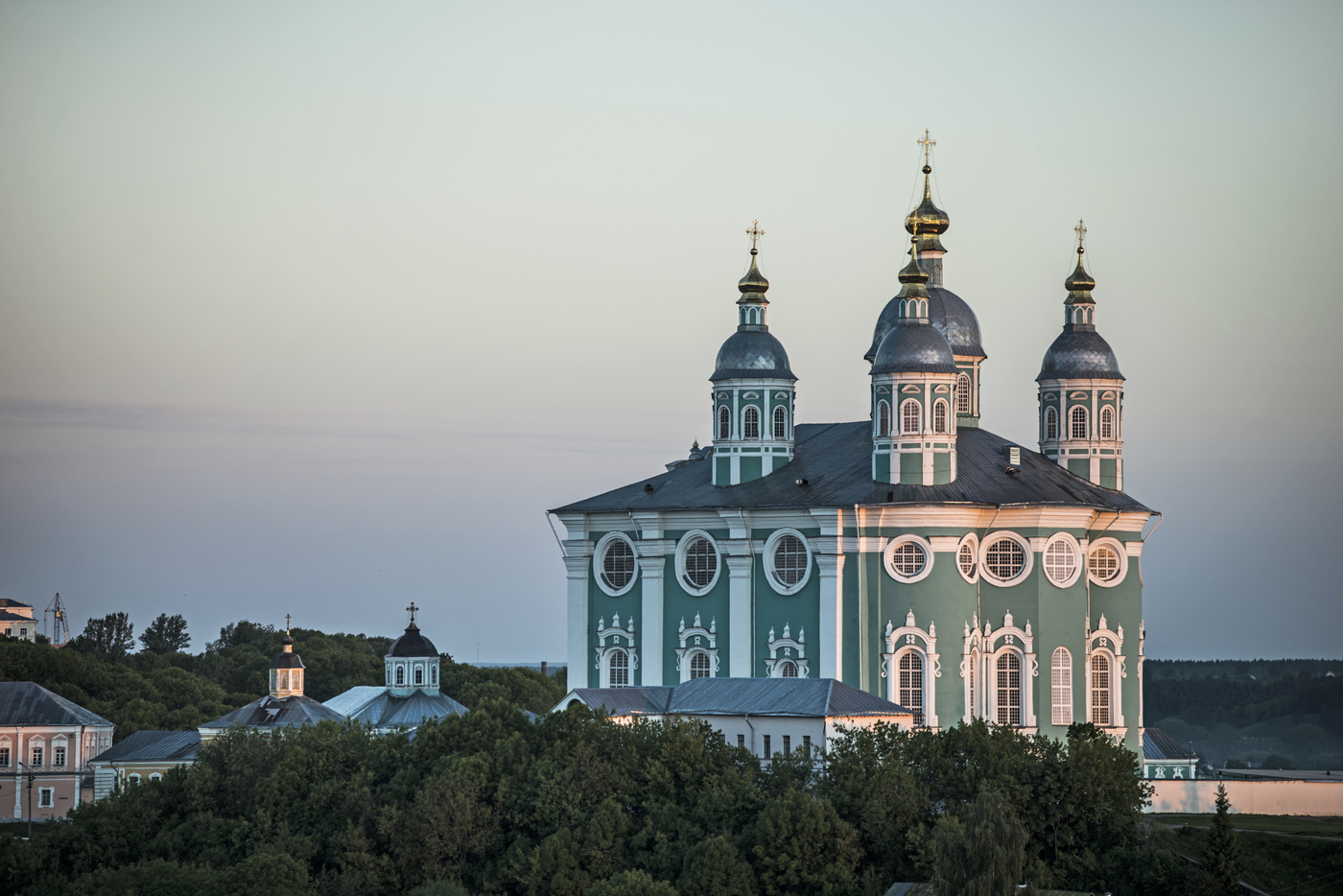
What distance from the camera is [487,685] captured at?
108 m

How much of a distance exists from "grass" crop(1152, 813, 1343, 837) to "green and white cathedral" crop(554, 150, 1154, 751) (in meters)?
5.05

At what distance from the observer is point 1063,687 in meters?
66.3

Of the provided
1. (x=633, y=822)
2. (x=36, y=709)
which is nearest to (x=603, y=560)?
(x=633, y=822)

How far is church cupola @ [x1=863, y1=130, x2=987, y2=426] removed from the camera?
240ft

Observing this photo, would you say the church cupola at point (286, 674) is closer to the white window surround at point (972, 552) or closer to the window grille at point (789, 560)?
the window grille at point (789, 560)

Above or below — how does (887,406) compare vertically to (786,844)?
above

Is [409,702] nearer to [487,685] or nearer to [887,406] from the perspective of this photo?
[487,685]

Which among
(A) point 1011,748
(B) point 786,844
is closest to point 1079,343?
(A) point 1011,748

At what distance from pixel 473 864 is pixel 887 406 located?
20.1 meters

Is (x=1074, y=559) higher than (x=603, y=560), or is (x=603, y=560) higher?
(x=603, y=560)

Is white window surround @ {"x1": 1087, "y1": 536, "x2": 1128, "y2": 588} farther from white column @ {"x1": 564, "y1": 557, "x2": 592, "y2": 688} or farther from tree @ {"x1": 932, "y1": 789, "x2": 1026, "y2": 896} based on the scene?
tree @ {"x1": 932, "y1": 789, "x2": 1026, "y2": 896}

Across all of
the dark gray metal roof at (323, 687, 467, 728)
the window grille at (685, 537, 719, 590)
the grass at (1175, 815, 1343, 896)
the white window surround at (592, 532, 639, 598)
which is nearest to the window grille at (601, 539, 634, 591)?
the white window surround at (592, 532, 639, 598)

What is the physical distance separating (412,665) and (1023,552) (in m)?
34.2

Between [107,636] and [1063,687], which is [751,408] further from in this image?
[107,636]
